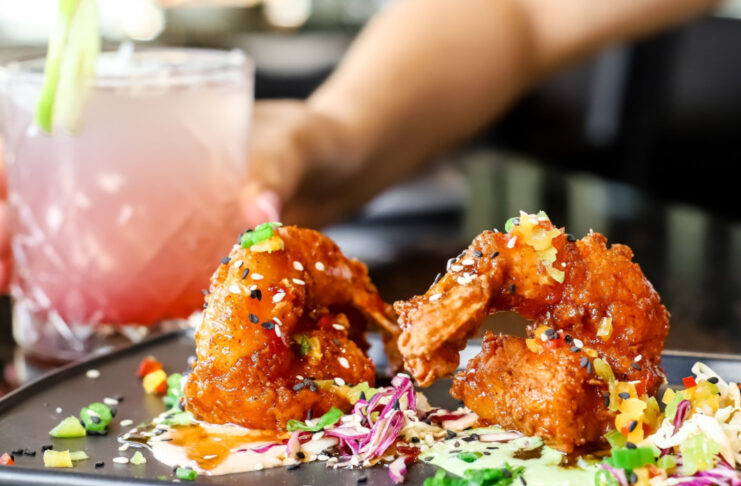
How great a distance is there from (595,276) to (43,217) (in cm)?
159

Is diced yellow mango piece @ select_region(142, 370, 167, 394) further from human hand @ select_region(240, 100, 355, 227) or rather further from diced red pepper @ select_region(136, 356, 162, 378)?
human hand @ select_region(240, 100, 355, 227)

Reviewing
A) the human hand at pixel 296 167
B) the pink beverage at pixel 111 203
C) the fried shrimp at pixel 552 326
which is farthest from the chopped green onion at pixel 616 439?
the human hand at pixel 296 167

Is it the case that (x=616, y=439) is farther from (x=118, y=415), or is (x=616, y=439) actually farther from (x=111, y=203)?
(x=111, y=203)

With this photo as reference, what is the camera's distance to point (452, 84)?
4859 millimetres

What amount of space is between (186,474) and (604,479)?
0.76m

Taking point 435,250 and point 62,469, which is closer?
point 62,469

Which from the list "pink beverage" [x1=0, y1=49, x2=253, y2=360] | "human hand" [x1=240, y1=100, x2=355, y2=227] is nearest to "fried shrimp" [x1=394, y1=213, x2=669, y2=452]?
"pink beverage" [x1=0, y1=49, x2=253, y2=360]

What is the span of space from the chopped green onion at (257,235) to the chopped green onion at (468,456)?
618 mm

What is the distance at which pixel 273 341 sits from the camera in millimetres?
1918

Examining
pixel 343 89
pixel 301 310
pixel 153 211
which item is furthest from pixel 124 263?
pixel 343 89

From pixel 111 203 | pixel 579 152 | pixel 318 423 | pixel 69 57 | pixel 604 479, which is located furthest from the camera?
pixel 579 152

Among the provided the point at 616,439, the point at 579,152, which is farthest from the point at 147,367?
the point at 579,152

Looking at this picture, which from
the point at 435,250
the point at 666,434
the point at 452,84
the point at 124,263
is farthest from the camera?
the point at 452,84

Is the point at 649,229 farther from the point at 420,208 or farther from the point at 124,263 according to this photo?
the point at 124,263
